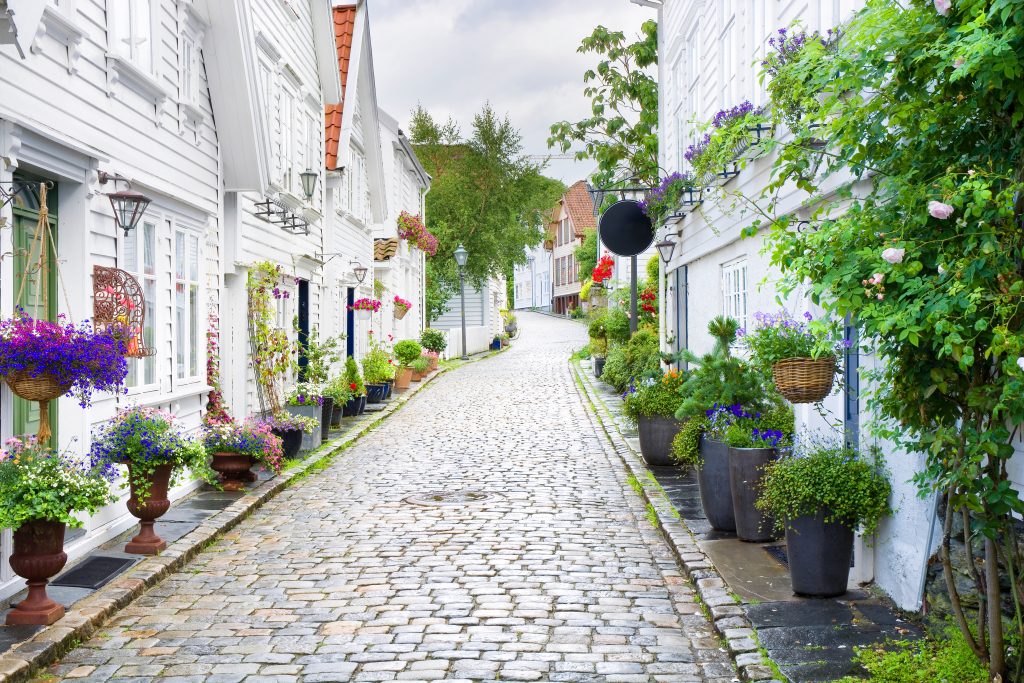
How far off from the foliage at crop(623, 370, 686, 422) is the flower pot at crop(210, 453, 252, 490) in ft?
15.3

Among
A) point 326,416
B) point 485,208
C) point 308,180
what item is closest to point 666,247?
point 308,180

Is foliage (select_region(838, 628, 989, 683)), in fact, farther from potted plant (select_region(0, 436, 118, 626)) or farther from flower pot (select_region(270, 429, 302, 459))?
flower pot (select_region(270, 429, 302, 459))

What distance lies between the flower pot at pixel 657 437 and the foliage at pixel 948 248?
702cm

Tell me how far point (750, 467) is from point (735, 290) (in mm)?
4015

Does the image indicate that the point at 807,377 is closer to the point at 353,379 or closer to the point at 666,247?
the point at 666,247

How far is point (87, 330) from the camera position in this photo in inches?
245

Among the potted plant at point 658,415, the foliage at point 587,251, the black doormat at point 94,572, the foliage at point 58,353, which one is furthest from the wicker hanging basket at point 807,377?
the foliage at point 587,251

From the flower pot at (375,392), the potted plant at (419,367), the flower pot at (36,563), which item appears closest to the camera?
the flower pot at (36,563)

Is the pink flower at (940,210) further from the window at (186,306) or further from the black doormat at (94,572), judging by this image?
the window at (186,306)

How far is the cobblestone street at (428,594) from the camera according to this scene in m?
5.34

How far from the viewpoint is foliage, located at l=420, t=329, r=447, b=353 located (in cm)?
3312

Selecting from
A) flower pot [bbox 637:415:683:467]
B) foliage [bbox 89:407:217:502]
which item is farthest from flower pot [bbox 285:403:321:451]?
foliage [bbox 89:407:217:502]

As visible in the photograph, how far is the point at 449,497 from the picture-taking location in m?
10.4

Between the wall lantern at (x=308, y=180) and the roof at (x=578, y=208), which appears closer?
the wall lantern at (x=308, y=180)
